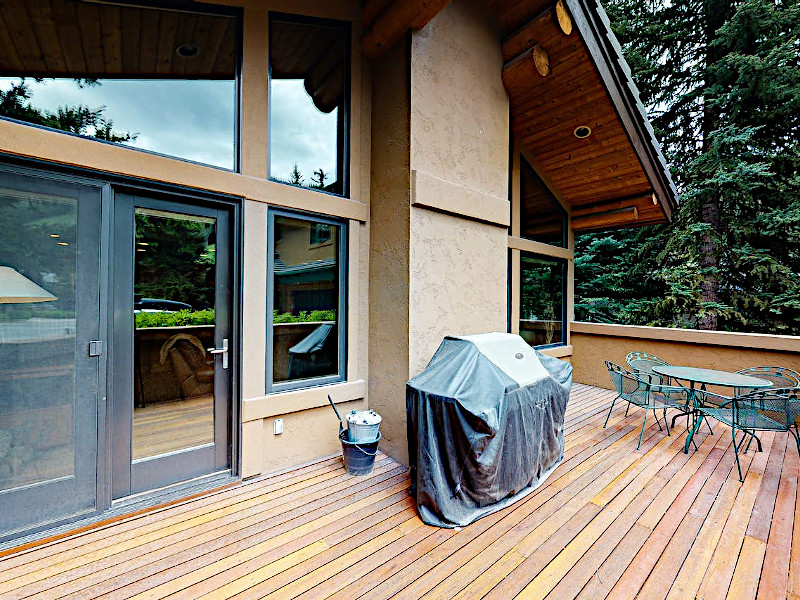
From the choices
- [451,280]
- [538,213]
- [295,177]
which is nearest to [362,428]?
[451,280]

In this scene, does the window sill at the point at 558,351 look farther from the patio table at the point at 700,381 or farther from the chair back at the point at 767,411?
the chair back at the point at 767,411

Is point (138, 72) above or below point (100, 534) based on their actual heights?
above

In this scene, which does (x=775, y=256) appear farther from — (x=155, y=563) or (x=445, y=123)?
(x=155, y=563)

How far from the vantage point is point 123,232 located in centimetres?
257

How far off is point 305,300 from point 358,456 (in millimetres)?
1450

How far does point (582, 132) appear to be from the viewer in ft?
16.5

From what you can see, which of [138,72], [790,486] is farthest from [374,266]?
[790,486]

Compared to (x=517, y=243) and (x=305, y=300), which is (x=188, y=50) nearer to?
(x=305, y=300)

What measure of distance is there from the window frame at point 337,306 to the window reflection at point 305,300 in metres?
0.03

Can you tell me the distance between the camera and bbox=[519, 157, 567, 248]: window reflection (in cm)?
584

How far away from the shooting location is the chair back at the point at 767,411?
3.12m

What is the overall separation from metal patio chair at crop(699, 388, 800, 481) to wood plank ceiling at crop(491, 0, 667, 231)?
3.33m

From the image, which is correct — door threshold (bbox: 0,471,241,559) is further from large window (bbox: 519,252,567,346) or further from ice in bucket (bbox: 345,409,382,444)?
large window (bbox: 519,252,567,346)

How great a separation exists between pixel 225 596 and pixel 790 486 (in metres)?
4.32
